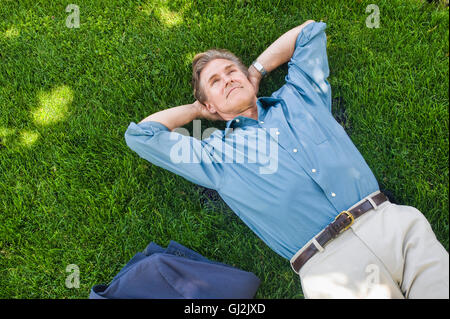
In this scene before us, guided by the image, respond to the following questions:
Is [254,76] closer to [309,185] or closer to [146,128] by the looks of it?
[146,128]

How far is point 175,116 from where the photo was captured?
3244mm

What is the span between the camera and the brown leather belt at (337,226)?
262 cm

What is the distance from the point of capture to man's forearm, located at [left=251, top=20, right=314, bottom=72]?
3.29m

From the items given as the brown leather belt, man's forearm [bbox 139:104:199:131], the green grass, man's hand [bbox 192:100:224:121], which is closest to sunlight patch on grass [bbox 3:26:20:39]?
the green grass

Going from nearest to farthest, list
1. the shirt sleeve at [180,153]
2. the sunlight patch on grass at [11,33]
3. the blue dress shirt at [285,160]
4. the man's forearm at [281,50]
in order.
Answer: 1. the blue dress shirt at [285,160]
2. the shirt sleeve at [180,153]
3. the man's forearm at [281,50]
4. the sunlight patch on grass at [11,33]

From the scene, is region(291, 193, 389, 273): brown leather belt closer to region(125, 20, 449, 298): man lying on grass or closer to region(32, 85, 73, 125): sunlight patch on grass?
region(125, 20, 449, 298): man lying on grass

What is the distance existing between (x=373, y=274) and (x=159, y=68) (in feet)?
9.57

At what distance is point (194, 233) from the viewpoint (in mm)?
3379

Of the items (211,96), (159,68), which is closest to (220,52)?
(211,96)

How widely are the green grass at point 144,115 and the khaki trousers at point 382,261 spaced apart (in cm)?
62

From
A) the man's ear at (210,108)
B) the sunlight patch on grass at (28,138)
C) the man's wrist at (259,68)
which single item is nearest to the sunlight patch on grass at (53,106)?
the sunlight patch on grass at (28,138)

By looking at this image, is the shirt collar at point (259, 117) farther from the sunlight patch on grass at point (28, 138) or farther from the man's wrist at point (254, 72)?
the sunlight patch on grass at point (28, 138)

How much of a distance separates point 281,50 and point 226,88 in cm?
71

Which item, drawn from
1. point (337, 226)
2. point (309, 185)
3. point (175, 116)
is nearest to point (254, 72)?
point (175, 116)
